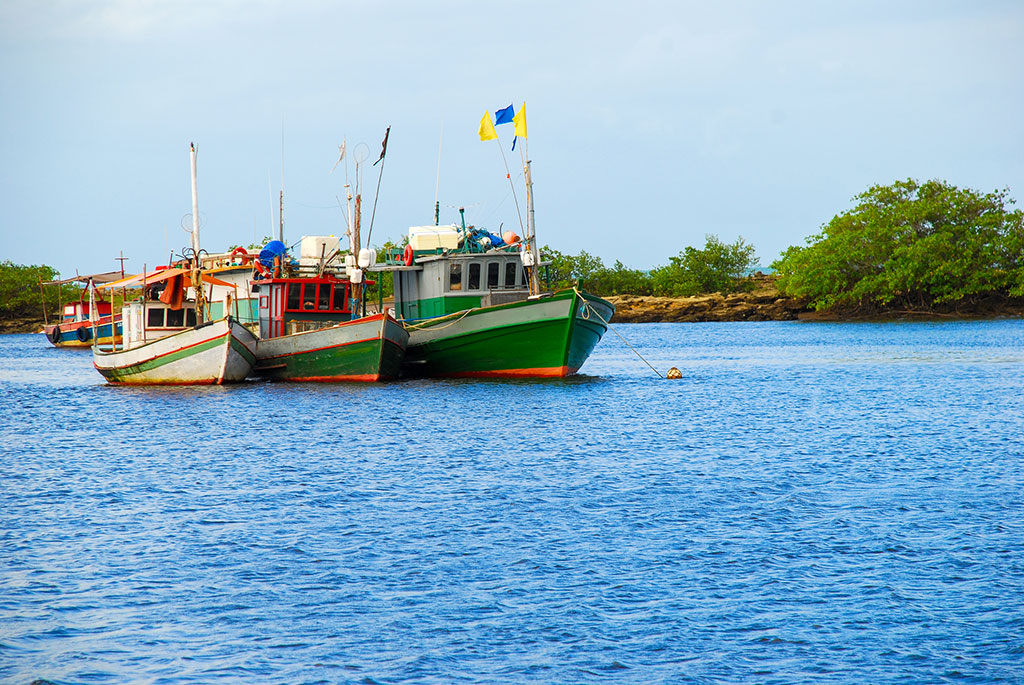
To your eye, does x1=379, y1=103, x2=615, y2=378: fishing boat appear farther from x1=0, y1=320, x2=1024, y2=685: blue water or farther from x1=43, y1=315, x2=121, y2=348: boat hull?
x1=43, y1=315, x2=121, y2=348: boat hull

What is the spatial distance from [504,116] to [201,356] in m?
13.0

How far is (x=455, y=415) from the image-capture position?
2892cm

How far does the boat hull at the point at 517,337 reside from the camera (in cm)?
3494

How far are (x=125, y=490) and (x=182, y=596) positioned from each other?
23.8 ft

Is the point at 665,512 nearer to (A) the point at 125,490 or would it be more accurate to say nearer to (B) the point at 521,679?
(B) the point at 521,679

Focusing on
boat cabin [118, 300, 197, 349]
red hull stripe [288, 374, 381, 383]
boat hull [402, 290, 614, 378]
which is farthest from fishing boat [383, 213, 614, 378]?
boat cabin [118, 300, 197, 349]

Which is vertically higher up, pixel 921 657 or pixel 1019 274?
pixel 1019 274

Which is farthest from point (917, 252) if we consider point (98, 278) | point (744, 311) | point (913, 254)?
point (98, 278)

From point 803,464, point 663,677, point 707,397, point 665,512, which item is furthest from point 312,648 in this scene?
point 707,397

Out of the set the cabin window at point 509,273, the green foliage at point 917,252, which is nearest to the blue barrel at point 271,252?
the cabin window at point 509,273

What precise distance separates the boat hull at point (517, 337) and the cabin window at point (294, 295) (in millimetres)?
4188

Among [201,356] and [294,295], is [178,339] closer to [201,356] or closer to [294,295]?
[201,356]

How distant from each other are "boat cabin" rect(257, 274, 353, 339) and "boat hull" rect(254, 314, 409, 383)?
994 millimetres

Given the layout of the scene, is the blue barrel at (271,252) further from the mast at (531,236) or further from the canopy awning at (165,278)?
the mast at (531,236)
